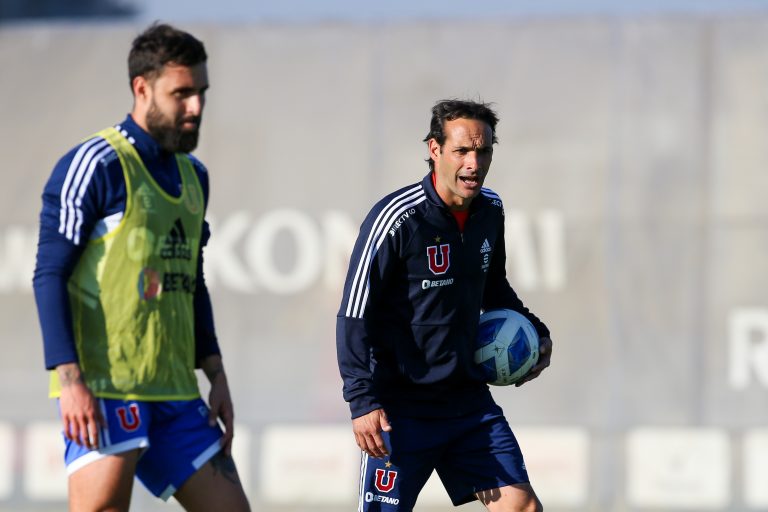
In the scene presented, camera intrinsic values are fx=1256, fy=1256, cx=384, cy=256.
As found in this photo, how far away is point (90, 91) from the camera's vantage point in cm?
876

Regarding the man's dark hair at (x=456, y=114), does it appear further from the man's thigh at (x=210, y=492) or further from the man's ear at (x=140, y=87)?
the man's thigh at (x=210, y=492)

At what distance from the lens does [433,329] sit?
4.64m

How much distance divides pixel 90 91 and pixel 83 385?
5.29 meters

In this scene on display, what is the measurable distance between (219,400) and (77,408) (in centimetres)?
63

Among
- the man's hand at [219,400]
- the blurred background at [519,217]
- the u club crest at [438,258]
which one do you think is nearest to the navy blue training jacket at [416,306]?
the u club crest at [438,258]

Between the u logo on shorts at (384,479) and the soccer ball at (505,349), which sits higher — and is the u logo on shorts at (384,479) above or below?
below

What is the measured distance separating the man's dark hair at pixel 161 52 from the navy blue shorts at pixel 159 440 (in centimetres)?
106

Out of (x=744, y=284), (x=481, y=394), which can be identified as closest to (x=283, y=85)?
(x=744, y=284)

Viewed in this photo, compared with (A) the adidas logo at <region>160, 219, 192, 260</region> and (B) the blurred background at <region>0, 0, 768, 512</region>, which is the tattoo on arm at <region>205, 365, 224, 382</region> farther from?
(B) the blurred background at <region>0, 0, 768, 512</region>

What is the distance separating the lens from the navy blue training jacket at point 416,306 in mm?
4508

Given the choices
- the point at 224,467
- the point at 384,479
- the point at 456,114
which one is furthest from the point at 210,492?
the point at 456,114

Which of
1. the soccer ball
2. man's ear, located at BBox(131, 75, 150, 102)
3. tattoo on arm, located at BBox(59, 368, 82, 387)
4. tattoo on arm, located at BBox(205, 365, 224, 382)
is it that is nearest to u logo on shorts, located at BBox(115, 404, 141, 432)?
tattoo on arm, located at BBox(59, 368, 82, 387)

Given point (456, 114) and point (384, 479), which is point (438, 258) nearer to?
point (456, 114)

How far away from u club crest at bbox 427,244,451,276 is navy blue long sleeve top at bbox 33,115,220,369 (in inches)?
44.4
